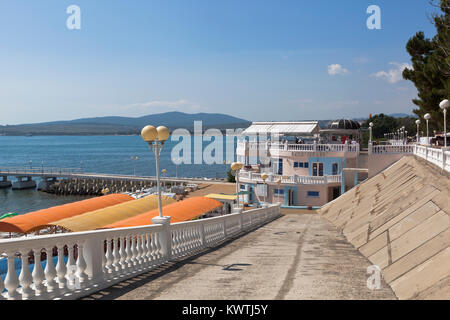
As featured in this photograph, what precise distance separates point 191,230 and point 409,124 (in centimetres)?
16035

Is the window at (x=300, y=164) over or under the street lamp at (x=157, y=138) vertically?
under

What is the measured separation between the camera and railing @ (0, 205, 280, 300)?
5496mm

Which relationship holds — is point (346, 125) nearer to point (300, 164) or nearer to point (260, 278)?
point (300, 164)

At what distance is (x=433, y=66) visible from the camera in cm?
3109

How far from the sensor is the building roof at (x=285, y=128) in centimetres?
4459

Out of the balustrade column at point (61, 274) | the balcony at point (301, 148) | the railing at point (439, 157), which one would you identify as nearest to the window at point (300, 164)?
the balcony at point (301, 148)

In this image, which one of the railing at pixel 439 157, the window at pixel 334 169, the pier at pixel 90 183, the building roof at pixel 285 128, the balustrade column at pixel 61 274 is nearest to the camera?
the balustrade column at pixel 61 274

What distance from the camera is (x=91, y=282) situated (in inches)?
267

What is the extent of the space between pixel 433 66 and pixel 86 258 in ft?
105

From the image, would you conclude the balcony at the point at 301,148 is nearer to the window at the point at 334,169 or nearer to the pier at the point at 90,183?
the window at the point at 334,169

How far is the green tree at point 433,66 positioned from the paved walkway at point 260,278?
889 inches

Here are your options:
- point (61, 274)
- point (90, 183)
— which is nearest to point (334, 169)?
point (61, 274)
